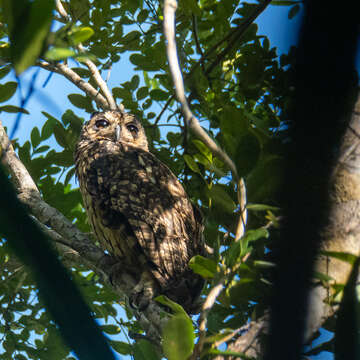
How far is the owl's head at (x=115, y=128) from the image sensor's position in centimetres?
303

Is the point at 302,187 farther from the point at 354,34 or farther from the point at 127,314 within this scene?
the point at 127,314

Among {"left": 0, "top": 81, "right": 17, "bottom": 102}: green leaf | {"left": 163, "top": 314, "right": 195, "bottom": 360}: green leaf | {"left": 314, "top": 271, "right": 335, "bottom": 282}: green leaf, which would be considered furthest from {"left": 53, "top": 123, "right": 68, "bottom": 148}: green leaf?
{"left": 314, "top": 271, "right": 335, "bottom": 282}: green leaf

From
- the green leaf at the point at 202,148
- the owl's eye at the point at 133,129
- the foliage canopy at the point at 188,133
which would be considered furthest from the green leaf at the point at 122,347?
the owl's eye at the point at 133,129

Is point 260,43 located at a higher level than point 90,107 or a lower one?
lower

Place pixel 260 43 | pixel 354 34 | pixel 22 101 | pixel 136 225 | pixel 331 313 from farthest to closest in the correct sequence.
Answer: pixel 136 225
pixel 260 43
pixel 331 313
pixel 22 101
pixel 354 34

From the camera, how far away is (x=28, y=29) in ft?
1.97

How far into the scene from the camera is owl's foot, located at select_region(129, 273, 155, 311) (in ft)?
5.74

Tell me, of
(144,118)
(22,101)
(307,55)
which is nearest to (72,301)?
(22,101)

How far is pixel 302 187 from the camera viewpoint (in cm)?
60

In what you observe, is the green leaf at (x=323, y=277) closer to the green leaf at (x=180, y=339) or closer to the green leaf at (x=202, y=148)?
the green leaf at (x=180, y=339)

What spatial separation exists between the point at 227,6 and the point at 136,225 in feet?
3.43

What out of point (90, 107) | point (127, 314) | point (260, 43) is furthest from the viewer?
point (90, 107)

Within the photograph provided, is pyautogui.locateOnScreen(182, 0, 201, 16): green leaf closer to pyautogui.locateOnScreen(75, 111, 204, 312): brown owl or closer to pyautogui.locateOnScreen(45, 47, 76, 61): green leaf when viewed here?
pyautogui.locateOnScreen(75, 111, 204, 312): brown owl

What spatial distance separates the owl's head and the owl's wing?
0.54 meters
